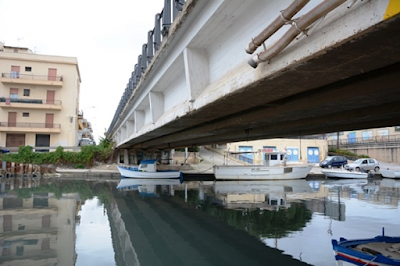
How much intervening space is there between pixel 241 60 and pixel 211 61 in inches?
59.2

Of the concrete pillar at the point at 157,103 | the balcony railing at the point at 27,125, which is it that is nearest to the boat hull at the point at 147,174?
the concrete pillar at the point at 157,103

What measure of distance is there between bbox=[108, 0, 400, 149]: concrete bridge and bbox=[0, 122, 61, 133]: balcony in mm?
36116

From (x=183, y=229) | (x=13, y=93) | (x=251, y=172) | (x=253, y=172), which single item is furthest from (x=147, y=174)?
(x=13, y=93)

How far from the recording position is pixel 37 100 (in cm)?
4200

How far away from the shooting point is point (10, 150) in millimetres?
37312

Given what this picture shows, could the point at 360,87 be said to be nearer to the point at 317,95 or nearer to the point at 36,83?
the point at 317,95

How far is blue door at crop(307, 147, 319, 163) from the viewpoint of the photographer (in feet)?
151

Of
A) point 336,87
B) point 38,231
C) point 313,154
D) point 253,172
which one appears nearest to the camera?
point 336,87

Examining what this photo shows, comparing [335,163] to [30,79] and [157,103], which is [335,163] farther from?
[30,79]

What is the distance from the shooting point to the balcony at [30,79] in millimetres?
41031

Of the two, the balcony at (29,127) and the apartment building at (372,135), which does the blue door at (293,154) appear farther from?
the balcony at (29,127)

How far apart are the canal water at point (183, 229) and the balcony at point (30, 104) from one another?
28.0 metres

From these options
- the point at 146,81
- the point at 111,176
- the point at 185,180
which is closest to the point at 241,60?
the point at 146,81

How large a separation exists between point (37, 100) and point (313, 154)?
37.8 meters
